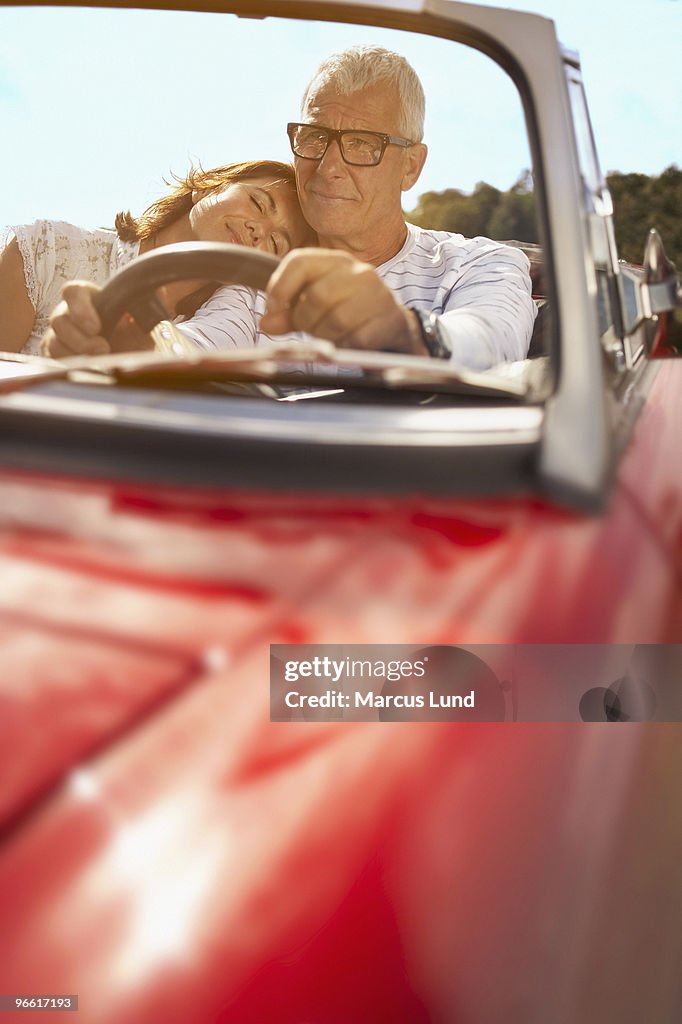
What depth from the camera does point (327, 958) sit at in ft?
2.50

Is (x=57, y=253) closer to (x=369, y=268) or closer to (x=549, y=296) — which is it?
(x=369, y=268)

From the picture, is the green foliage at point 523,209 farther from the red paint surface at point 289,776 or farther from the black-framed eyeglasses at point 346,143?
the red paint surface at point 289,776

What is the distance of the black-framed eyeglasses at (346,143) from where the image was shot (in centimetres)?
148

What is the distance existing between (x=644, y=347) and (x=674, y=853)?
82 cm

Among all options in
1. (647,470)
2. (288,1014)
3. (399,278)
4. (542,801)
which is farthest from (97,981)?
(399,278)

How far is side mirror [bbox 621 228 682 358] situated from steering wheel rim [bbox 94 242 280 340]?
622 millimetres

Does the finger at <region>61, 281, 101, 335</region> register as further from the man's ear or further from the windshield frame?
the man's ear

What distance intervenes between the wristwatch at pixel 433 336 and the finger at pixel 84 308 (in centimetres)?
46

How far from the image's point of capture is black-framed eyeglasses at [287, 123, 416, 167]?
148 centimetres

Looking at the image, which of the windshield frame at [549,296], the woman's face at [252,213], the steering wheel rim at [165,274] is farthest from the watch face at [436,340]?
the woman's face at [252,213]

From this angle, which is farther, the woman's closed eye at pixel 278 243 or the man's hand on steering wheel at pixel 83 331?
the woman's closed eye at pixel 278 243

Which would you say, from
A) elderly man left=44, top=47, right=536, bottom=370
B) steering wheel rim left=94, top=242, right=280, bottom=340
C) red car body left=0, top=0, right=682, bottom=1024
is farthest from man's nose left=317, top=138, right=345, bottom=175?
red car body left=0, top=0, right=682, bottom=1024
